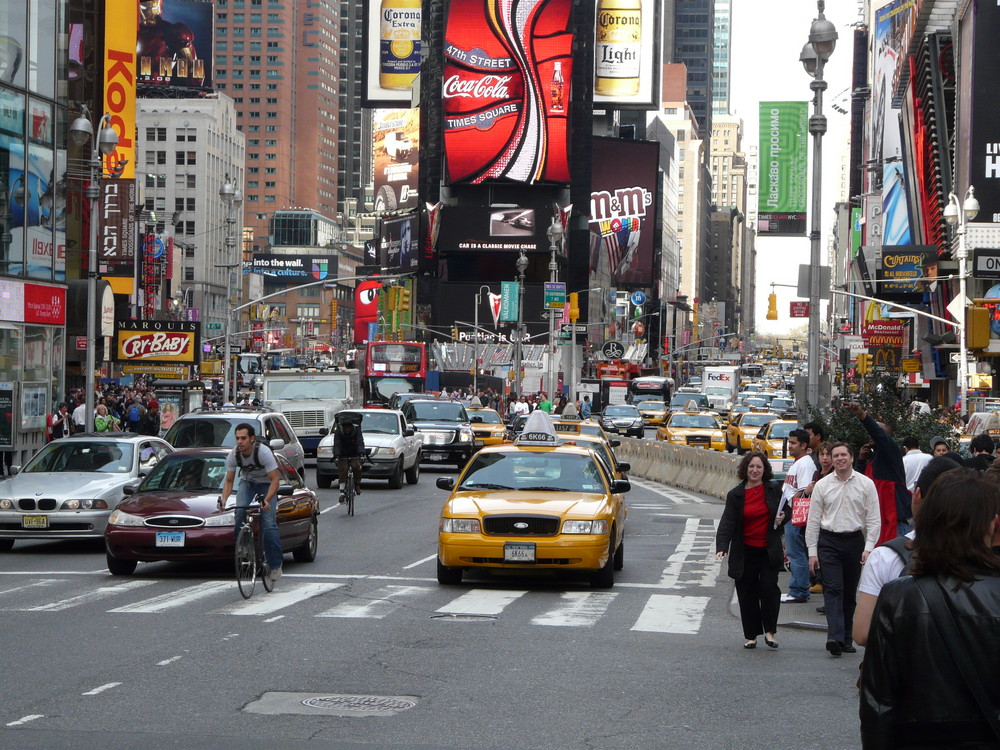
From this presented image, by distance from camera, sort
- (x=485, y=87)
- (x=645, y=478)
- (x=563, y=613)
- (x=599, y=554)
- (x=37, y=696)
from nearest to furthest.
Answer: (x=37, y=696)
(x=563, y=613)
(x=599, y=554)
(x=645, y=478)
(x=485, y=87)

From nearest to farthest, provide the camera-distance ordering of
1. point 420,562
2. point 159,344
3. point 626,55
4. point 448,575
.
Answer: point 448,575
point 420,562
point 159,344
point 626,55

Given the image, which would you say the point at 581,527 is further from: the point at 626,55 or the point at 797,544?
the point at 626,55

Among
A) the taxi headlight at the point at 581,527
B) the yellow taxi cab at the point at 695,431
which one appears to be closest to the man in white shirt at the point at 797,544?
the taxi headlight at the point at 581,527

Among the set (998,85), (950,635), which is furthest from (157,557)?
(998,85)

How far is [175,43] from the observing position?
146750 mm

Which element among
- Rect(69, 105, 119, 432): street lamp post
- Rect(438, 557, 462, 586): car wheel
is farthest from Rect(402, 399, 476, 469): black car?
Rect(438, 557, 462, 586): car wheel

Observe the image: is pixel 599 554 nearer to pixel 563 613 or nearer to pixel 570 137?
pixel 563 613

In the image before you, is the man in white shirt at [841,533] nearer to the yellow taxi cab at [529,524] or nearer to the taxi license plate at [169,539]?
the yellow taxi cab at [529,524]

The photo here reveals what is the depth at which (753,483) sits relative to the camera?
11.8 m

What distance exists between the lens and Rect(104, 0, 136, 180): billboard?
60.1m

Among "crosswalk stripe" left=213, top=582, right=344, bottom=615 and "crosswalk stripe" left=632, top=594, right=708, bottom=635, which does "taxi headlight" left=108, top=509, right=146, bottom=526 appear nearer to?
"crosswalk stripe" left=213, top=582, right=344, bottom=615

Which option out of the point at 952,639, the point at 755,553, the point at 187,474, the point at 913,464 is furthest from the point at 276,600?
the point at 952,639

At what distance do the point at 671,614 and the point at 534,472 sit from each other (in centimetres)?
317

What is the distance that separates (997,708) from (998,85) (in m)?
55.6
